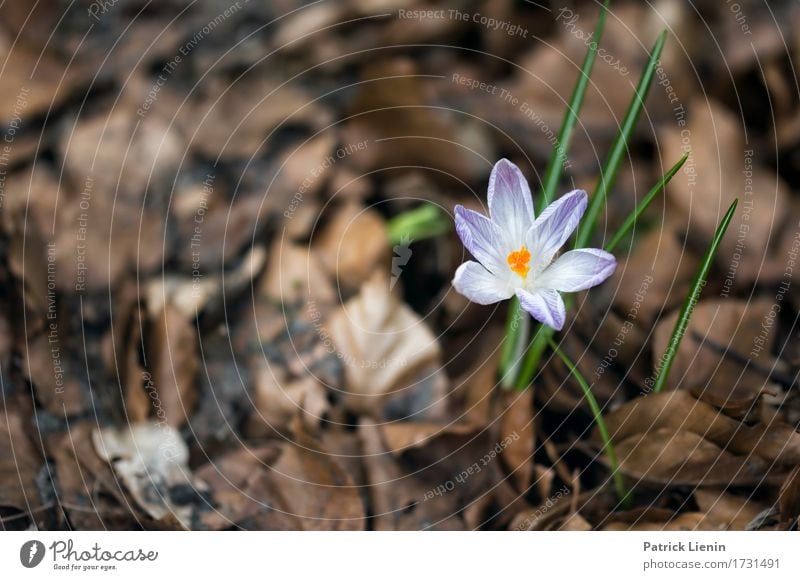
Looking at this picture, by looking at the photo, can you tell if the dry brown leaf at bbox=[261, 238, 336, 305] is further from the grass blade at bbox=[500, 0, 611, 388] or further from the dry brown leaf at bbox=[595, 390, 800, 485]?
the dry brown leaf at bbox=[595, 390, 800, 485]

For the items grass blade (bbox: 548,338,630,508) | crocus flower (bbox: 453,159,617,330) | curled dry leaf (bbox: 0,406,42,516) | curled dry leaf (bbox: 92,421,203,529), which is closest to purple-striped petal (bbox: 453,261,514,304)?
crocus flower (bbox: 453,159,617,330)

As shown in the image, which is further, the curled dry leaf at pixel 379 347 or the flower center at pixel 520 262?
the curled dry leaf at pixel 379 347

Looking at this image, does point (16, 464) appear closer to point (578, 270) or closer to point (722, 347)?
point (578, 270)

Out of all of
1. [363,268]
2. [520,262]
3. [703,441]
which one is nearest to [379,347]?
[363,268]

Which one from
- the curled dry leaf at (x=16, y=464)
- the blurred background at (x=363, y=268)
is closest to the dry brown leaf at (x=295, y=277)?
the blurred background at (x=363, y=268)

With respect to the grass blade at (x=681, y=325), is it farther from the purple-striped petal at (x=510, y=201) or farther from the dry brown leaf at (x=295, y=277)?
the dry brown leaf at (x=295, y=277)
